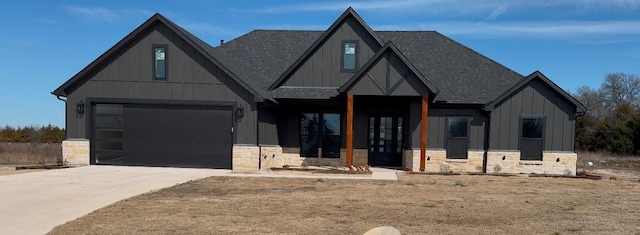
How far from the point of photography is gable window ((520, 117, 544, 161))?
17453 mm

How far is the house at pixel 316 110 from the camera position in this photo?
16.4 metres

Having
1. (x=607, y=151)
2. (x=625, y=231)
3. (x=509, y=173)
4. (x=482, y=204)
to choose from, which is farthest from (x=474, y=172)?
(x=607, y=151)

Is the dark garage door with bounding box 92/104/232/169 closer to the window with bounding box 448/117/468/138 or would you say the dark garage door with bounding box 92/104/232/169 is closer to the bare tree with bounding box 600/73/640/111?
the window with bounding box 448/117/468/138

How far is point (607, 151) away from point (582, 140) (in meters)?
2.47

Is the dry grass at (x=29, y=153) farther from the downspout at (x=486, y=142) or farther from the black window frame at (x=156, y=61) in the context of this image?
the downspout at (x=486, y=142)

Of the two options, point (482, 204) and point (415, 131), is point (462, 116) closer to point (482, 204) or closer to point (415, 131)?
point (415, 131)

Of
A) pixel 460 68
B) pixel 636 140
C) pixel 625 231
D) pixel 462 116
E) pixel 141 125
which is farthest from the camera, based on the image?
pixel 636 140

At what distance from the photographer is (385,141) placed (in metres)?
19.0

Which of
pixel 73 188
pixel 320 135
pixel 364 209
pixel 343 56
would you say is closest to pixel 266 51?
pixel 343 56

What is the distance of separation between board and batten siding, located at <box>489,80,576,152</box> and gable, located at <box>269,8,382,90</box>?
18.2 ft

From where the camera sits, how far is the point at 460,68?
19.8m

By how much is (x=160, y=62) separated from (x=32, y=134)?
2003 cm

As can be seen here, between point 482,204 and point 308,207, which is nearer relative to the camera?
point 308,207

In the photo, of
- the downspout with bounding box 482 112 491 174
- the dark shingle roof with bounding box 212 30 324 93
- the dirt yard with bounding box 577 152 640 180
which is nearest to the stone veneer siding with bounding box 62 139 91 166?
the dark shingle roof with bounding box 212 30 324 93
